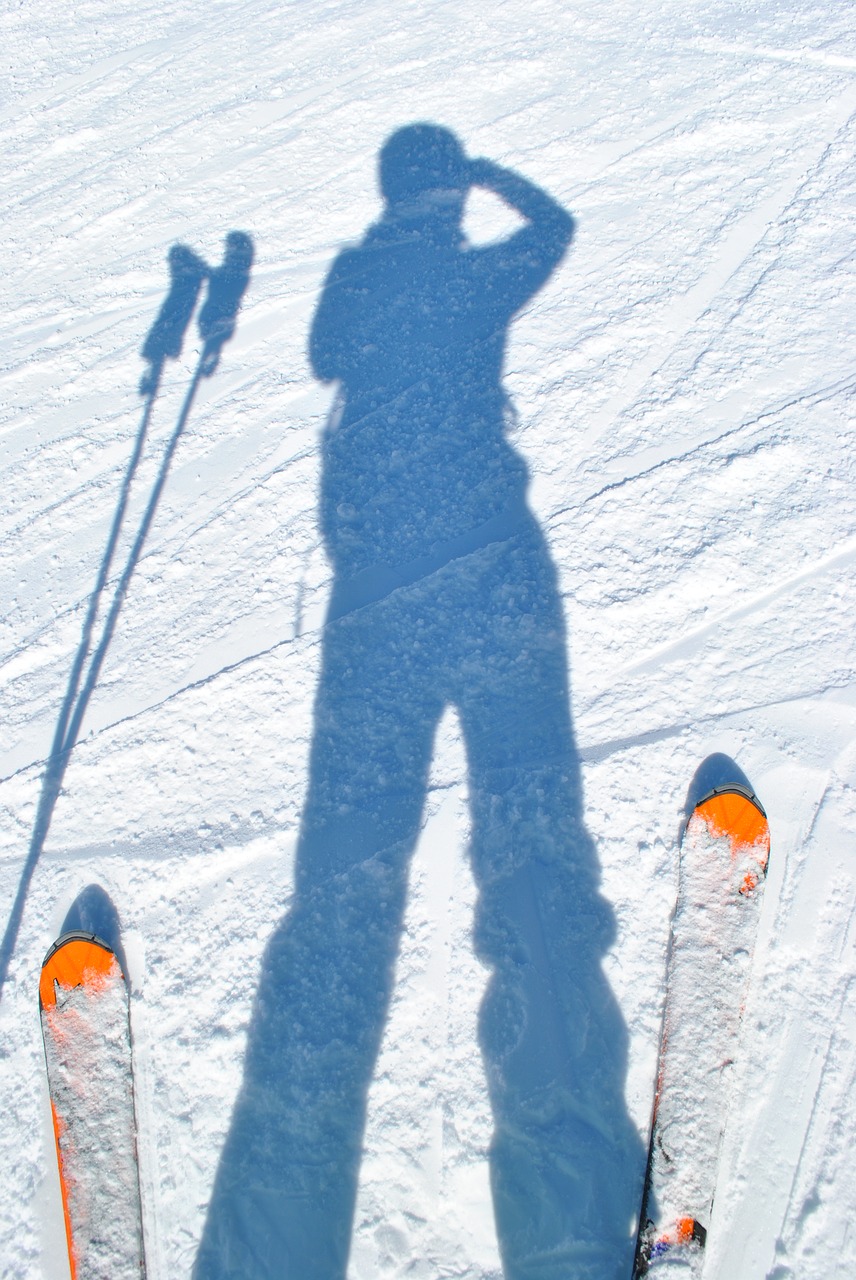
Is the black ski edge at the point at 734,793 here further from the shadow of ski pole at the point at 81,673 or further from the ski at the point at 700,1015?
the shadow of ski pole at the point at 81,673

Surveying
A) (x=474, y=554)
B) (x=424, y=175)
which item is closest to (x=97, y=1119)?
(x=474, y=554)

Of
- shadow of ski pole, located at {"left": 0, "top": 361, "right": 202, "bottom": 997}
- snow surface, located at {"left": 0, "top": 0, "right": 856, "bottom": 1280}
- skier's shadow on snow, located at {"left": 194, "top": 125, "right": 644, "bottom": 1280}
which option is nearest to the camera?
skier's shadow on snow, located at {"left": 194, "top": 125, "right": 644, "bottom": 1280}

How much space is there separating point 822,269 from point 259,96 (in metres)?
3.89

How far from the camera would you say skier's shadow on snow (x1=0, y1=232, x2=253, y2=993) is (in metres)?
2.79

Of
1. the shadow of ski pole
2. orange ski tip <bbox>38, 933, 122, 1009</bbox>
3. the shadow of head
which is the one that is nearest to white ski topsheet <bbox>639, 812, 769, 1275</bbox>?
orange ski tip <bbox>38, 933, 122, 1009</bbox>

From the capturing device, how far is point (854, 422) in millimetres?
3256

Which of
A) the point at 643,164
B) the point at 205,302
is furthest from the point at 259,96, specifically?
the point at 643,164

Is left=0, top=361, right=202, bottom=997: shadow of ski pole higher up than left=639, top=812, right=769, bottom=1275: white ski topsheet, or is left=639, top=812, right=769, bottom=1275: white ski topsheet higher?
left=0, top=361, right=202, bottom=997: shadow of ski pole

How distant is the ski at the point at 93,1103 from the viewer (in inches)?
80.5

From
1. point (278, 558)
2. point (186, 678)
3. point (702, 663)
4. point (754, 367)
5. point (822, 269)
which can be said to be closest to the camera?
point (702, 663)

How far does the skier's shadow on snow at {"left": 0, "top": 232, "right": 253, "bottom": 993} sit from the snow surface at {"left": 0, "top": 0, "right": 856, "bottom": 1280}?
3cm

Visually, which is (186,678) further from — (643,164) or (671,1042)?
(643,164)

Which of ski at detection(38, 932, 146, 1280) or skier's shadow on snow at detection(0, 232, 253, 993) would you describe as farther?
skier's shadow on snow at detection(0, 232, 253, 993)

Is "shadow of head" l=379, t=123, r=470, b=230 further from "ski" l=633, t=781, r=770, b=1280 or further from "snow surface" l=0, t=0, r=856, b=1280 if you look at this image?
"ski" l=633, t=781, r=770, b=1280
